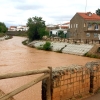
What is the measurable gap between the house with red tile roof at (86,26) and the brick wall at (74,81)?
41.7 meters

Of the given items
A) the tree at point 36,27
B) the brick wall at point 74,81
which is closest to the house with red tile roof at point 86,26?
the tree at point 36,27

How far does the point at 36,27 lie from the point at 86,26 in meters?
12.3

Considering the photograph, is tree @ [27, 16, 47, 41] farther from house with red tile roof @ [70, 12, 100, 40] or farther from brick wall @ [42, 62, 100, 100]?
brick wall @ [42, 62, 100, 100]

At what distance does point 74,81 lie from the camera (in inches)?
248

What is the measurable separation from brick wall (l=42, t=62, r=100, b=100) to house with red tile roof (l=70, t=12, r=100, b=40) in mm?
41747

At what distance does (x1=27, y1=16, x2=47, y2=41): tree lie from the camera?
5009 centimetres

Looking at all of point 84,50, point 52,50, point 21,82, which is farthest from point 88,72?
point 52,50

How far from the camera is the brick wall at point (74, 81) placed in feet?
18.7

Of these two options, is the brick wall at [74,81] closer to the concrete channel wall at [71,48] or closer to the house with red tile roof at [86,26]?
the concrete channel wall at [71,48]

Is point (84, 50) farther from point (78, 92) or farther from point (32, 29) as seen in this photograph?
point (78, 92)

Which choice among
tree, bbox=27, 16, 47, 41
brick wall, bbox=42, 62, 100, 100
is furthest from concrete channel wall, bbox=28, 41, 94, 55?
brick wall, bbox=42, 62, 100, 100

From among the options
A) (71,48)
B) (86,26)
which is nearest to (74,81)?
(71,48)

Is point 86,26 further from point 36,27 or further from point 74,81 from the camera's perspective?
point 74,81

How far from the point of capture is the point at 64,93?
19.6 feet
